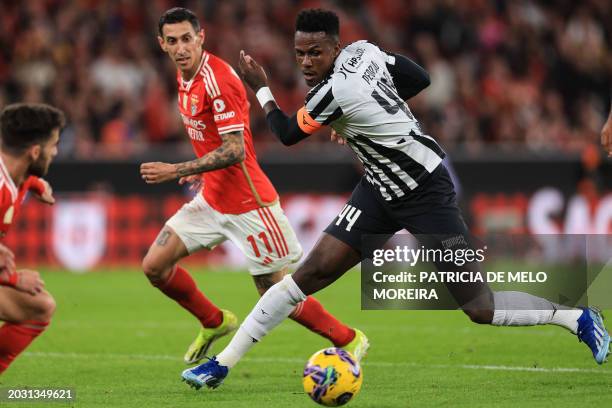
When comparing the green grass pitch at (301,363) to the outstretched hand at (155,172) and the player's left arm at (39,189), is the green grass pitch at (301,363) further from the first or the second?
the outstretched hand at (155,172)

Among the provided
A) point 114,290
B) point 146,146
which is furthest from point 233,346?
point 146,146

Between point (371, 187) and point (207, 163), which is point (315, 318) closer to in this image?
point (371, 187)

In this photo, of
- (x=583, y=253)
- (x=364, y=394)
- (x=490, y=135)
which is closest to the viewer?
(x=364, y=394)

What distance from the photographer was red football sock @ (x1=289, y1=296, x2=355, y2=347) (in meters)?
8.73

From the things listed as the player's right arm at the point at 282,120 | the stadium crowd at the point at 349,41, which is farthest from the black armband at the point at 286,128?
the stadium crowd at the point at 349,41

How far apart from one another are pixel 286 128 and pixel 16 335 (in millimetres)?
2155

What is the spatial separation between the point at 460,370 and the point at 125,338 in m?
3.68

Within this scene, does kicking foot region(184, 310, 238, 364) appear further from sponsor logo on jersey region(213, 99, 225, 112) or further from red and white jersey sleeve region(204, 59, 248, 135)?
sponsor logo on jersey region(213, 99, 225, 112)

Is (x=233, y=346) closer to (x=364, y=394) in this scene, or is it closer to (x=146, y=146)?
(x=364, y=394)

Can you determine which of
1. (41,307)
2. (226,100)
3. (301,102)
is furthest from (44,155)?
(301,102)

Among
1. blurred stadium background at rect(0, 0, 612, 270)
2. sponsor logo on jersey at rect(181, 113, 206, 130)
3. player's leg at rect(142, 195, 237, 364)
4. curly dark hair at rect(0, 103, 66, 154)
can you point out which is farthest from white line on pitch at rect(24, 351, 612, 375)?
blurred stadium background at rect(0, 0, 612, 270)

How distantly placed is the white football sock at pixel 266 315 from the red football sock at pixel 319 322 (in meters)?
0.76

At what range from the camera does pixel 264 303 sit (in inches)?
311

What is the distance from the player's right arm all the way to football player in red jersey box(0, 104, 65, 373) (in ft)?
4.80
